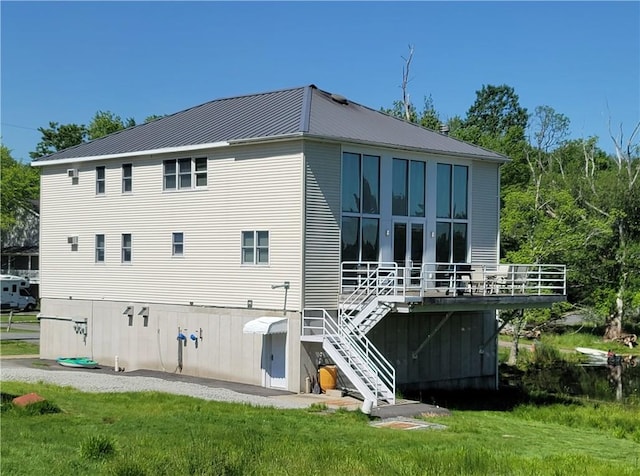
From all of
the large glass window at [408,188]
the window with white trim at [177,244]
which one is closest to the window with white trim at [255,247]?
the window with white trim at [177,244]

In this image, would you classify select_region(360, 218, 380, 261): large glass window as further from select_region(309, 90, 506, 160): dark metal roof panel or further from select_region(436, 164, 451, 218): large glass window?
select_region(436, 164, 451, 218): large glass window

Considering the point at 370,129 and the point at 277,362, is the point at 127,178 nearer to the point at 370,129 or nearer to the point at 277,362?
the point at 370,129

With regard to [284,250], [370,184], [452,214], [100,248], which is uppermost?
[370,184]

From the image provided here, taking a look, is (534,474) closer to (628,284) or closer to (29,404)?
(29,404)

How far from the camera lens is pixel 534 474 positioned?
1356cm

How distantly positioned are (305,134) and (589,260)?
32.0 meters

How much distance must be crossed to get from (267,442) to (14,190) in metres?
64.9

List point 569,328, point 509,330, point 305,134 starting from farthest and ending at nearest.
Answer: point 569,328
point 509,330
point 305,134

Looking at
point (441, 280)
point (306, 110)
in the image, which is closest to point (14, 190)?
point (306, 110)

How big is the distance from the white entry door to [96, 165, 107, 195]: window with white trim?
407 inches

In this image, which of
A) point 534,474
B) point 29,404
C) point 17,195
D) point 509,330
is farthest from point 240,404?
point 17,195

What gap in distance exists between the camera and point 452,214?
100 ft

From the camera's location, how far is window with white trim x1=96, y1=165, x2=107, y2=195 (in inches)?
1321

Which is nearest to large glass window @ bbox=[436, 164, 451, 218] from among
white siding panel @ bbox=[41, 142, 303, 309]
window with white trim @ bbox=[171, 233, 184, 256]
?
white siding panel @ bbox=[41, 142, 303, 309]
